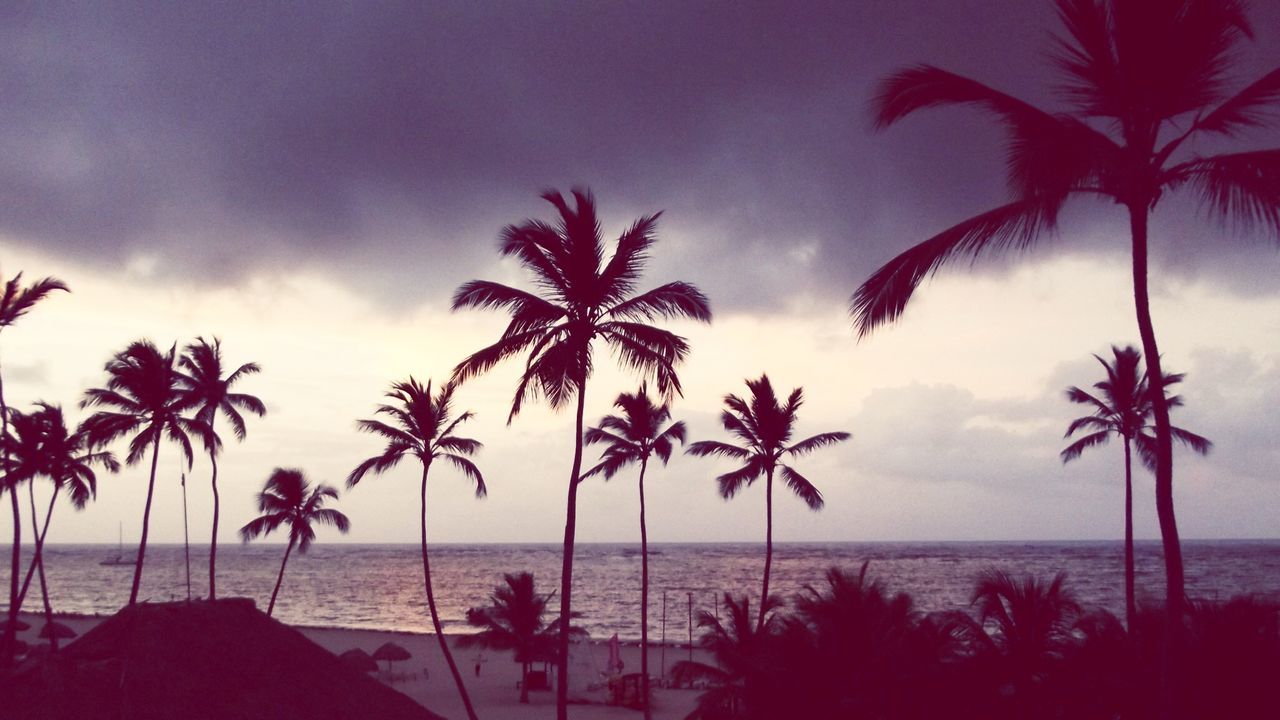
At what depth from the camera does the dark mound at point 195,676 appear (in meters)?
13.3

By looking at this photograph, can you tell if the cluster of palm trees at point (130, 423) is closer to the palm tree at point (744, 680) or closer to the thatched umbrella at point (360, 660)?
the thatched umbrella at point (360, 660)

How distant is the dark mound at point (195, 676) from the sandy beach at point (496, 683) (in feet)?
36.8

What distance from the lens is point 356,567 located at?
168 meters

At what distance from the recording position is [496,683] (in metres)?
39.5

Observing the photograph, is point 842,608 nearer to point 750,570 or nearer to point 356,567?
point 750,570

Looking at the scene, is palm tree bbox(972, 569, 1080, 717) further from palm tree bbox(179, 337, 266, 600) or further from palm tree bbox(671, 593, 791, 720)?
palm tree bbox(179, 337, 266, 600)

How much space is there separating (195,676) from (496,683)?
27.2 meters

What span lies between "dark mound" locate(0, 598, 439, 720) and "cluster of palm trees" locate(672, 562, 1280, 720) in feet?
23.5

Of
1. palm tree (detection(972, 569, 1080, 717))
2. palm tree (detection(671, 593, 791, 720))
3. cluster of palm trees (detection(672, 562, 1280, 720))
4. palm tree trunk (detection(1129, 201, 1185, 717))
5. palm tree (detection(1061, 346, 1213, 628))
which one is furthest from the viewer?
palm tree (detection(1061, 346, 1213, 628))

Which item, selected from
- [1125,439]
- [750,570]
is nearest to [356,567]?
[750,570]

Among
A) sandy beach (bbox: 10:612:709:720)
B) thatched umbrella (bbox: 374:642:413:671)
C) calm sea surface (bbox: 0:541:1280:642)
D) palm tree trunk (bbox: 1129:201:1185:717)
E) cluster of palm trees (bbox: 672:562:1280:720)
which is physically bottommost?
calm sea surface (bbox: 0:541:1280:642)

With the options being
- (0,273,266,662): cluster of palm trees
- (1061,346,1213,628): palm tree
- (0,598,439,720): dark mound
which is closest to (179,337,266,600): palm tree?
(0,273,266,662): cluster of palm trees

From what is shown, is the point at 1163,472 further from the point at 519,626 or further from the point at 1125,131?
the point at 519,626

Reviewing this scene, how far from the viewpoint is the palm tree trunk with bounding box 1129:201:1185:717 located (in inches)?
258
